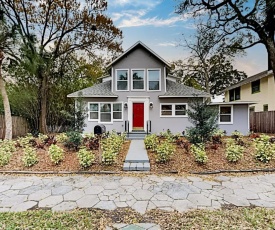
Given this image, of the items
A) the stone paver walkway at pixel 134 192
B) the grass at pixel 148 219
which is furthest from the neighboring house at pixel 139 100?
the grass at pixel 148 219

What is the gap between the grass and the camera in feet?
10.6

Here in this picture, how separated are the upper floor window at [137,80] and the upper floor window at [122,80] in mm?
452

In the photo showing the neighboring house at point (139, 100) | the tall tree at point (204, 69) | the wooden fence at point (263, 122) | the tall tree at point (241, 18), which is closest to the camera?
the tall tree at point (241, 18)

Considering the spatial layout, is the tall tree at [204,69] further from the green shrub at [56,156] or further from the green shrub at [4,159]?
the green shrub at [4,159]

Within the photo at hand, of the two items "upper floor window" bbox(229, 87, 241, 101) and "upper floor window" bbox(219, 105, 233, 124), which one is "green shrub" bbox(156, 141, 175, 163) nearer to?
"upper floor window" bbox(219, 105, 233, 124)

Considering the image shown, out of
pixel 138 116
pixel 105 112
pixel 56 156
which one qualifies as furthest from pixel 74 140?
pixel 138 116

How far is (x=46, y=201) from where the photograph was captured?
4.17m

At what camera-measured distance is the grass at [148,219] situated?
3229 millimetres

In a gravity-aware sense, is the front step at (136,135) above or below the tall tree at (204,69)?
below

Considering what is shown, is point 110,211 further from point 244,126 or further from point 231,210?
point 244,126

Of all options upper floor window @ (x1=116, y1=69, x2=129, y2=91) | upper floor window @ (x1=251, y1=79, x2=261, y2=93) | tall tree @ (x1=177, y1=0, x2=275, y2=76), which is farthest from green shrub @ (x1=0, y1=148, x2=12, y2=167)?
upper floor window @ (x1=251, y1=79, x2=261, y2=93)

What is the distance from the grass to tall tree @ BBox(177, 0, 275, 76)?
1151cm

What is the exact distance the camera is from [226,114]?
45.5 feet

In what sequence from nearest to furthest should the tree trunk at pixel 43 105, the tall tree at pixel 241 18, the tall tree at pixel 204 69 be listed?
the tall tree at pixel 241 18, the tree trunk at pixel 43 105, the tall tree at pixel 204 69
